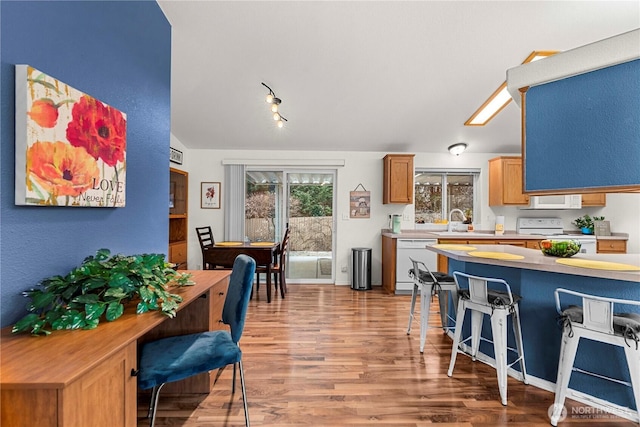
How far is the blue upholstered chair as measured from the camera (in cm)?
148

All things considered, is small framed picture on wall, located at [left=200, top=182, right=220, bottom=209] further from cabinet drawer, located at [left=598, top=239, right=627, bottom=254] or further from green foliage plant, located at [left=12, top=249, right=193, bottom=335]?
cabinet drawer, located at [left=598, top=239, right=627, bottom=254]

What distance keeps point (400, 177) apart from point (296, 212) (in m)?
1.85

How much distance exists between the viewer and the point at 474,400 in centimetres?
204

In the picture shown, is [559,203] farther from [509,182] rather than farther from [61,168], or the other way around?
[61,168]

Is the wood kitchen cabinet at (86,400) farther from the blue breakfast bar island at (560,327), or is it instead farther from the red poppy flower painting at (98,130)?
the blue breakfast bar island at (560,327)

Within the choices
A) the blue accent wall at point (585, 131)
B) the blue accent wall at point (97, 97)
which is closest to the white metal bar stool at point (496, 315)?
the blue accent wall at point (585, 131)

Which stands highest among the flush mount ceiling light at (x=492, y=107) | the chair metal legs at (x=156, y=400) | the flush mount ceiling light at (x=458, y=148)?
the flush mount ceiling light at (x=492, y=107)

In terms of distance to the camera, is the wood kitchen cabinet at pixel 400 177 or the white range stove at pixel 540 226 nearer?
the wood kitchen cabinet at pixel 400 177

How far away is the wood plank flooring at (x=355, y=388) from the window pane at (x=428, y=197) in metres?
2.54

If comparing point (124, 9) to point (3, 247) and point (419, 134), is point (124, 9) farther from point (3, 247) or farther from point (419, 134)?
point (419, 134)

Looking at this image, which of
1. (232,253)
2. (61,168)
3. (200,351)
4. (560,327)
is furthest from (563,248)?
(232,253)

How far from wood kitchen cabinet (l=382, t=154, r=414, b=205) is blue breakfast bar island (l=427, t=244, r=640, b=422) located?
2454 millimetres

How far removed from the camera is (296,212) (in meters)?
5.37

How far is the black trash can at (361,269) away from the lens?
16.2ft
